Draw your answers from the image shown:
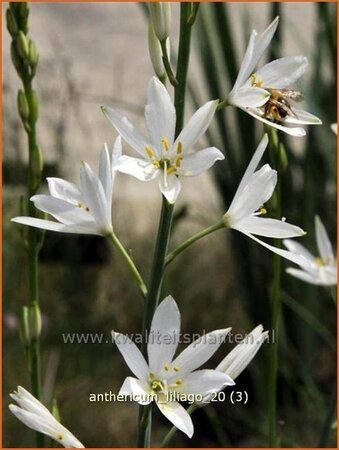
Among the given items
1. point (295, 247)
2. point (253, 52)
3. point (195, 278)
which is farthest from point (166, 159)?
point (195, 278)

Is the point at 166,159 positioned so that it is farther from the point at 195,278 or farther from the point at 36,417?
the point at 195,278

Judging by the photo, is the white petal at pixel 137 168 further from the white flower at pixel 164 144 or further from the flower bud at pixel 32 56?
the flower bud at pixel 32 56

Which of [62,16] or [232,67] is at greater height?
[62,16]

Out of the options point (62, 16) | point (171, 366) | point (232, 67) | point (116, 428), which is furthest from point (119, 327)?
point (171, 366)

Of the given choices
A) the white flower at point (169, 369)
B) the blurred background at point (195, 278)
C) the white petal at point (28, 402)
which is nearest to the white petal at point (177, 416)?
the white flower at point (169, 369)

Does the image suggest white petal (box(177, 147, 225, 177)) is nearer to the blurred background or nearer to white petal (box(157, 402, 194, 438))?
white petal (box(157, 402, 194, 438))

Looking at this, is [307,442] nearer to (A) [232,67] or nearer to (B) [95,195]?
(A) [232,67]
